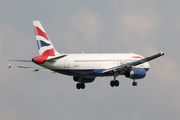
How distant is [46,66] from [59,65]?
2186 mm

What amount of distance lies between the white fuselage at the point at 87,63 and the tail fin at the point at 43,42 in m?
1.91

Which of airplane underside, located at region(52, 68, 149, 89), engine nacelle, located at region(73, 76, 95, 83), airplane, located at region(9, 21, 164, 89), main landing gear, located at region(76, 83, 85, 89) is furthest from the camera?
main landing gear, located at region(76, 83, 85, 89)

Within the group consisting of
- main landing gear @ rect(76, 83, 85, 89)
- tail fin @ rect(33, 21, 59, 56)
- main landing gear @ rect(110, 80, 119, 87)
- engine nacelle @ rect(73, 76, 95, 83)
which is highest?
tail fin @ rect(33, 21, 59, 56)

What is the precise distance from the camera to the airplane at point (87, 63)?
4742 inches

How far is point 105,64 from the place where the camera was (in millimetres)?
128375

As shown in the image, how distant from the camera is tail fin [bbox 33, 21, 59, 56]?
396 feet

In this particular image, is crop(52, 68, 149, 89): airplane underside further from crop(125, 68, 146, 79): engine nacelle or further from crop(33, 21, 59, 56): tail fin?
crop(33, 21, 59, 56): tail fin

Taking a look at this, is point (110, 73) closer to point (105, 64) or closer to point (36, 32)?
point (105, 64)

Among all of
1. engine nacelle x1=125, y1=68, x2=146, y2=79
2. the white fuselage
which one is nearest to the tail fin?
the white fuselage

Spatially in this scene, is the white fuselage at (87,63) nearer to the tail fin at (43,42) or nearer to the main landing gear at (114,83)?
the main landing gear at (114,83)

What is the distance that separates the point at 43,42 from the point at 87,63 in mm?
8508

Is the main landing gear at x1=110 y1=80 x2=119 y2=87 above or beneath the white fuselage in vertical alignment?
beneath

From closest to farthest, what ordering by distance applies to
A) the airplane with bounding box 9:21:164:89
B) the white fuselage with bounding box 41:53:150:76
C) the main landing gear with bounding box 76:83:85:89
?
the airplane with bounding box 9:21:164:89 → the white fuselage with bounding box 41:53:150:76 → the main landing gear with bounding box 76:83:85:89

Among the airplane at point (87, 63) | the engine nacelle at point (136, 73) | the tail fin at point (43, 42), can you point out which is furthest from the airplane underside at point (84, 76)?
the tail fin at point (43, 42)
